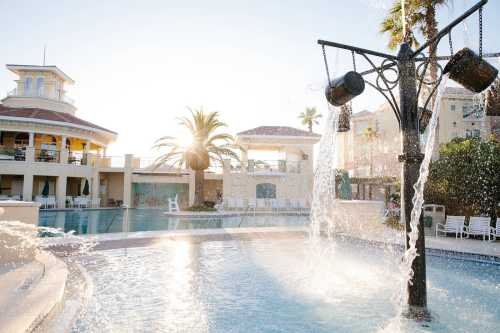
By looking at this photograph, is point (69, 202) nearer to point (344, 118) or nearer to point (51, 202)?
point (51, 202)

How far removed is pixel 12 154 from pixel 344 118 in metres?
27.6

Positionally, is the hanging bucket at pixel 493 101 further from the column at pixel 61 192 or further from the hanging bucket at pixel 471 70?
the column at pixel 61 192

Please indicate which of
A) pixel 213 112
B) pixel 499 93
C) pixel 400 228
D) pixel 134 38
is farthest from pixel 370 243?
pixel 213 112

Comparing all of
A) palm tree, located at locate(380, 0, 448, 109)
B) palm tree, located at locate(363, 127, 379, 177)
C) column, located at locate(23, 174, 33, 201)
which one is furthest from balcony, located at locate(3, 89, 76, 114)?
palm tree, located at locate(363, 127, 379, 177)

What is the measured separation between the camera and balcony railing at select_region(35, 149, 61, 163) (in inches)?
1015

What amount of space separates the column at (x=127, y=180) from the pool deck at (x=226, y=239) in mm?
18471

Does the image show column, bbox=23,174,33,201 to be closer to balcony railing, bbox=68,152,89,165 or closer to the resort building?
the resort building

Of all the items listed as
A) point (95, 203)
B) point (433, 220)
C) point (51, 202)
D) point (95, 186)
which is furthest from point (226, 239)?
point (95, 186)

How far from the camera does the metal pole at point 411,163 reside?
144 inches

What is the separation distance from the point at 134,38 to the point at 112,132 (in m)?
20.8

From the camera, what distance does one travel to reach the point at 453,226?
36.6 ft

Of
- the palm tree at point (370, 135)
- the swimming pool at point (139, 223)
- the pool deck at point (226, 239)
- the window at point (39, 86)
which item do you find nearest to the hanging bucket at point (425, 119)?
the pool deck at point (226, 239)

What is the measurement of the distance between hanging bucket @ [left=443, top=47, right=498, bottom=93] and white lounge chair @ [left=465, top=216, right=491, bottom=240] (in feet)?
27.9

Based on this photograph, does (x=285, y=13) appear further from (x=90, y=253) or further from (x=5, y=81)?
(x=5, y=81)
